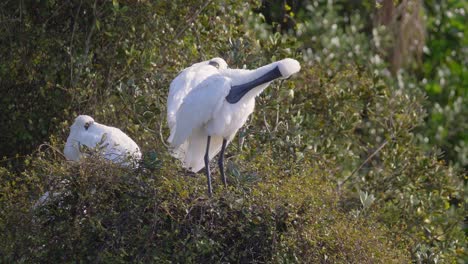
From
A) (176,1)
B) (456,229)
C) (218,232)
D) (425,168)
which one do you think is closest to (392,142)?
(425,168)

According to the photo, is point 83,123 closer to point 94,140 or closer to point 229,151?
point 94,140

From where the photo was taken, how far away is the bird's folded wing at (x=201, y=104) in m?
6.44

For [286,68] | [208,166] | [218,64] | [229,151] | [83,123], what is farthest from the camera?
[229,151]

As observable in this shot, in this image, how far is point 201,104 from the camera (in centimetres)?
645

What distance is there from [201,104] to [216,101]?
87mm

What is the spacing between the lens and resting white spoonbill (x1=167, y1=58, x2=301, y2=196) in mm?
6363

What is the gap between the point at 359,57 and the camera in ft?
31.0

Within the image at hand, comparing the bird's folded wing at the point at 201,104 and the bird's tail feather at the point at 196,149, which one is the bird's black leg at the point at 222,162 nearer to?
the bird's tail feather at the point at 196,149

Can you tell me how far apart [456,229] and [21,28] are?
3.44 m

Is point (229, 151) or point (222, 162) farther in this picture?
point (229, 151)

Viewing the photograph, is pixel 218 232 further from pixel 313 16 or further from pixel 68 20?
pixel 313 16

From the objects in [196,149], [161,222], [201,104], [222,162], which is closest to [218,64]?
[196,149]

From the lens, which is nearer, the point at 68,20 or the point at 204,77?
the point at 204,77

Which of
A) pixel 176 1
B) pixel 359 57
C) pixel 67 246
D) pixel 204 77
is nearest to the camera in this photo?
pixel 67 246
